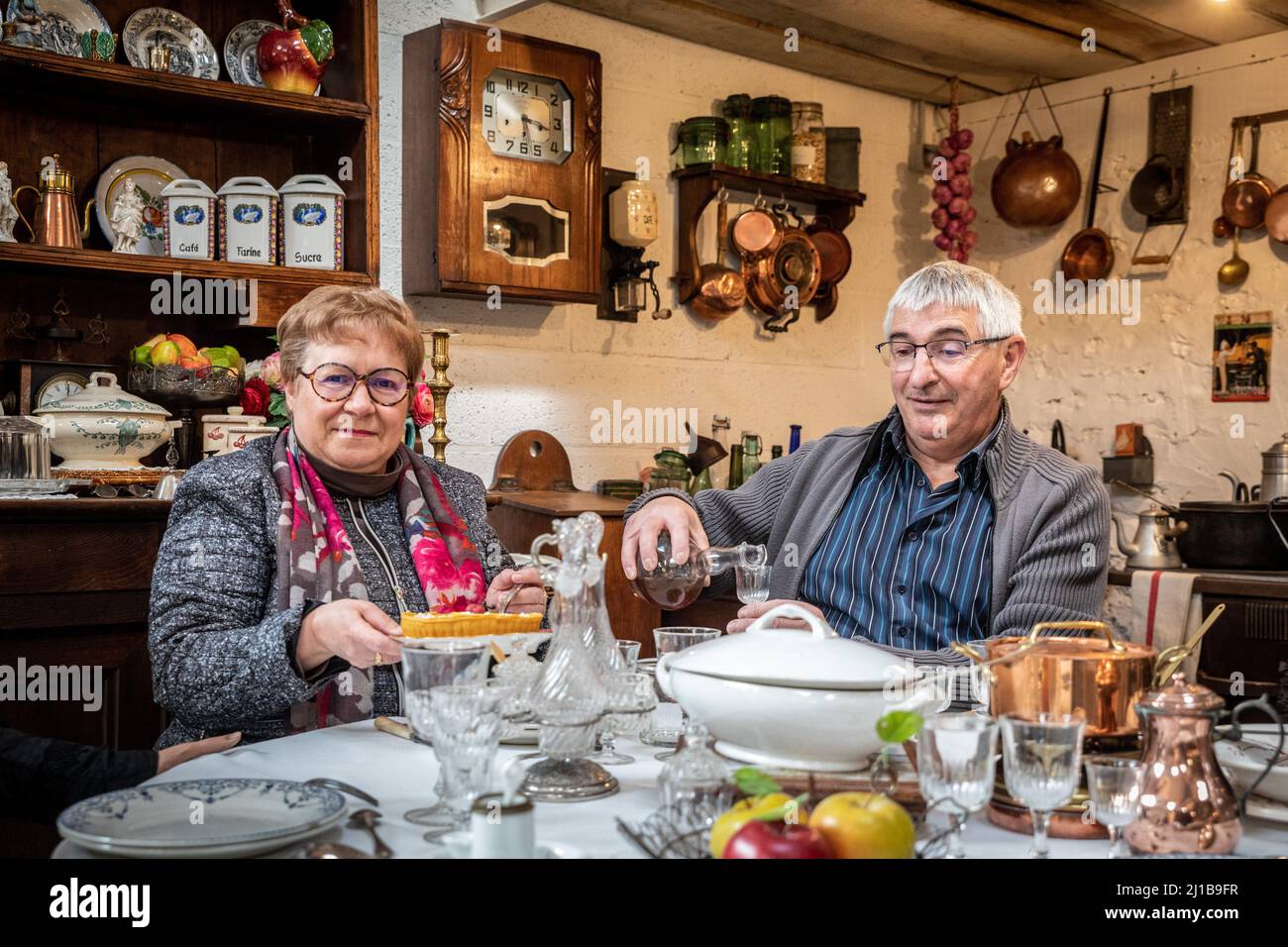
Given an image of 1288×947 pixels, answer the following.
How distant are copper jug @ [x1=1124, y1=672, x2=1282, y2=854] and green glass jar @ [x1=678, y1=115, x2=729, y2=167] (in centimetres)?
351

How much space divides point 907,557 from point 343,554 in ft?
3.25

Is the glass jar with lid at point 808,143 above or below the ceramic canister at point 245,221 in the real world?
above

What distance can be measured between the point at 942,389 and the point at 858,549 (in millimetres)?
332

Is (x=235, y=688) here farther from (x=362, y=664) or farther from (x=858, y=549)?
(x=858, y=549)

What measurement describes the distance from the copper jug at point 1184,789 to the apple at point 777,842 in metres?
0.33

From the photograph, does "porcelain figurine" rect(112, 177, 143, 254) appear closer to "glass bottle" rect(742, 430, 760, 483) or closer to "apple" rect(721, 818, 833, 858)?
"glass bottle" rect(742, 430, 760, 483)

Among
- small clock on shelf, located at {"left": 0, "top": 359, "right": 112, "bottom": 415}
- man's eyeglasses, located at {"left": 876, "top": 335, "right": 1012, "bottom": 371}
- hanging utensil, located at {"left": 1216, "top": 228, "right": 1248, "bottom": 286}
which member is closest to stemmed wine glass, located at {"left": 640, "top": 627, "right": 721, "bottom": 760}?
man's eyeglasses, located at {"left": 876, "top": 335, "right": 1012, "bottom": 371}

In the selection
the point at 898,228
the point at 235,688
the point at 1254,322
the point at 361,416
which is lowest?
the point at 235,688

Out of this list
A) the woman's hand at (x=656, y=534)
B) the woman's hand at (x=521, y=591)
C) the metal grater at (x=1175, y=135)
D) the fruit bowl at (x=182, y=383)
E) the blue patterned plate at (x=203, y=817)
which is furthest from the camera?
the metal grater at (x=1175, y=135)

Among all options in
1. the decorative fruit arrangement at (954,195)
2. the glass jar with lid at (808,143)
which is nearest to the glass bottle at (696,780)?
the glass jar with lid at (808,143)

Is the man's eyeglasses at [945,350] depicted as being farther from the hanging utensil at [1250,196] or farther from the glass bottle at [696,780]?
the hanging utensil at [1250,196]

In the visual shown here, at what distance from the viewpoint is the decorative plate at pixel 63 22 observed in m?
2.89

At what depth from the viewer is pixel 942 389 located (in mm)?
2252
